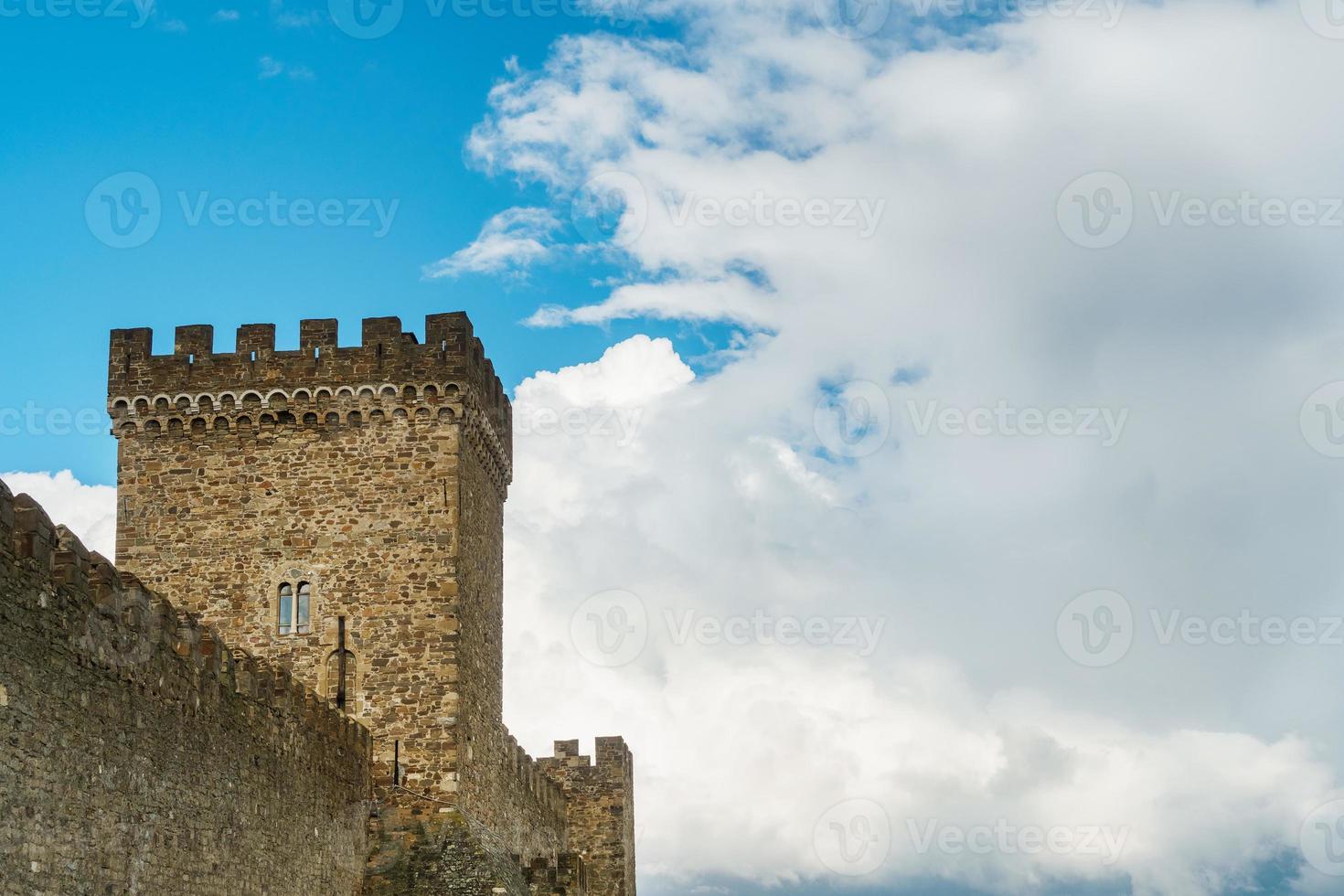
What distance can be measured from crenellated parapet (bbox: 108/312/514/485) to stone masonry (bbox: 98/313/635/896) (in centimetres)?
3

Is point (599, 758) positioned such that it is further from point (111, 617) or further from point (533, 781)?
point (111, 617)

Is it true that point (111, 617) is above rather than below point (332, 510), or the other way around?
below

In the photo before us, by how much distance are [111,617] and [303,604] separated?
10395 millimetres

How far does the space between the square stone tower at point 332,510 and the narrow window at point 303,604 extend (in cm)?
2

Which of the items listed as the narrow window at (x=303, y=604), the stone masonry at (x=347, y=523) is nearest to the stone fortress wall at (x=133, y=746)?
the stone masonry at (x=347, y=523)

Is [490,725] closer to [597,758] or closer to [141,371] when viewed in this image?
[141,371]

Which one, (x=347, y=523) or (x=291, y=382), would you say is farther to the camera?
(x=291, y=382)

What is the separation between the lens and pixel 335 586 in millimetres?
26281

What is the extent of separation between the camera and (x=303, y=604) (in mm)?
26297

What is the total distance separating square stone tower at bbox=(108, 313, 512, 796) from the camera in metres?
25.9

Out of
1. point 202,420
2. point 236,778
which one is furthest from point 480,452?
point 236,778

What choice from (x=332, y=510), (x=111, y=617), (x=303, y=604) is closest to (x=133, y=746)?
(x=111, y=617)

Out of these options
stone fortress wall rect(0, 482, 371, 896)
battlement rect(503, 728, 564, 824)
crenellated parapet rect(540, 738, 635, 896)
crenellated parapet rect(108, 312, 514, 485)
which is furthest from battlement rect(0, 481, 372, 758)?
crenellated parapet rect(540, 738, 635, 896)

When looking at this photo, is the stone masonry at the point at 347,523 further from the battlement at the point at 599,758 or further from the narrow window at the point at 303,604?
the battlement at the point at 599,758
